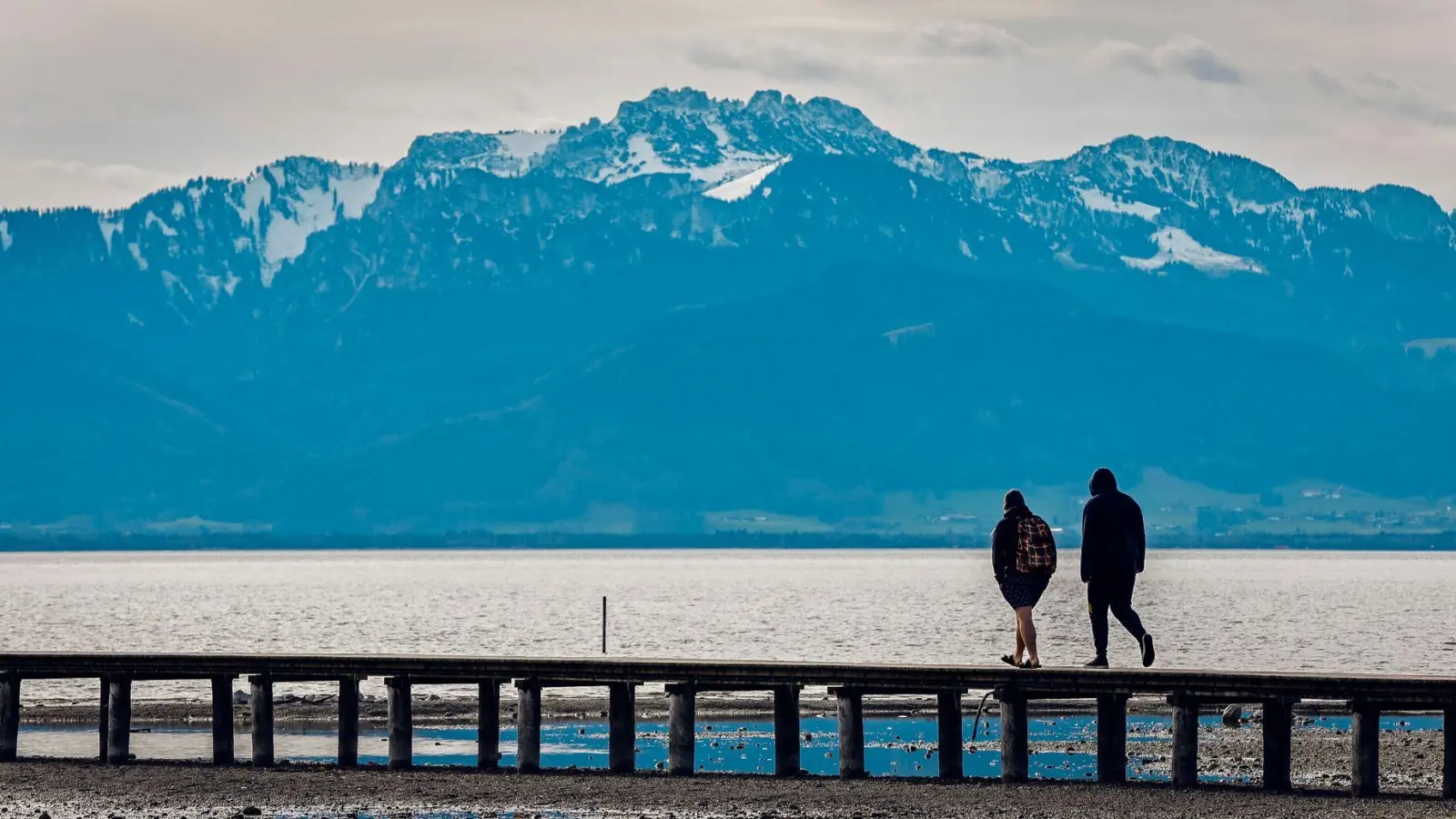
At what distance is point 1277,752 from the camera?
29.6 metres

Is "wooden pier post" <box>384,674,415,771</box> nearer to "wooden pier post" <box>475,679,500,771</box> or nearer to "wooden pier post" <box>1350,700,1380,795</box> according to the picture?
"wooden pier post" <box>475,679,500,771</box>

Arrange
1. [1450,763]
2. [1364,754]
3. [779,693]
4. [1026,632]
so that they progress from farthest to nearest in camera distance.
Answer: [779,693] → [1026,632] → [1364,754] → [1450,763]

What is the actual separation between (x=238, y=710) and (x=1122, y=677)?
2549cm

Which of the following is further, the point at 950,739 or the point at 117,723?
the point at 117,723

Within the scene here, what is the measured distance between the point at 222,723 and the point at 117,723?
157cm

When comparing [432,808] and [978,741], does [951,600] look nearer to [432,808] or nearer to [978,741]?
[978,741]

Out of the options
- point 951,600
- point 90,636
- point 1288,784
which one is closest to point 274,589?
point 951,600

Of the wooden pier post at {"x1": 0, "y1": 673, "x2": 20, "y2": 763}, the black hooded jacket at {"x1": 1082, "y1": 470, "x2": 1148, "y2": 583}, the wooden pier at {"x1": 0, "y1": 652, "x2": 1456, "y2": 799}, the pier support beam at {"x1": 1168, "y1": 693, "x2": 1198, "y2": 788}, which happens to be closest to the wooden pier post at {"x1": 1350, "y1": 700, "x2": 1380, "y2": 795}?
the wooden pier at {"x1": 0, "y1": 652, "x2": 1456, "y2": 799}

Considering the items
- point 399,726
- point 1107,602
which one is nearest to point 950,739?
point 1107,602

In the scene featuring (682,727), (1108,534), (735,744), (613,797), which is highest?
(1108,534)

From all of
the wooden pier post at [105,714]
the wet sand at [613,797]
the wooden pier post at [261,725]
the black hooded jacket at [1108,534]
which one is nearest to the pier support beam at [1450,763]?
the wet sand at [613,797]

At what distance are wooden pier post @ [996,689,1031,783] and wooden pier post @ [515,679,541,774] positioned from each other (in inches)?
262

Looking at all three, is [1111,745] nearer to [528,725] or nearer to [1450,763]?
[1450,763]

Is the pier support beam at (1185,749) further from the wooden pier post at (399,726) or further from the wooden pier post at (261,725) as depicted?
the wooden pier post at (261,725)
